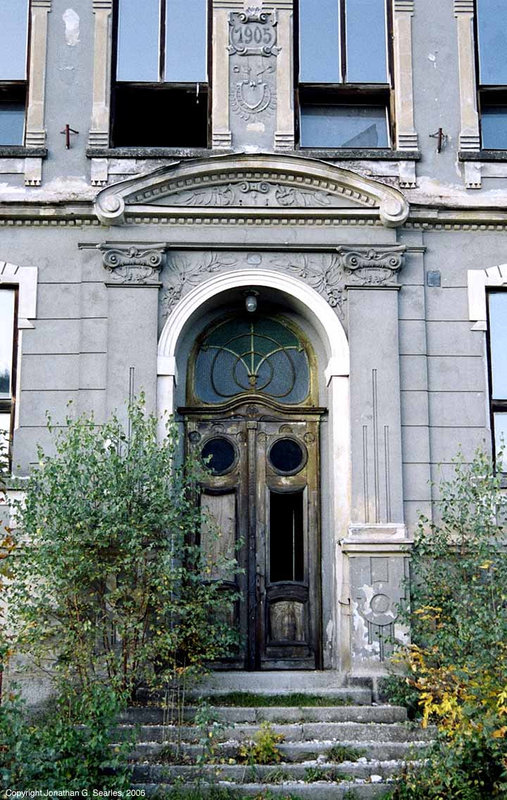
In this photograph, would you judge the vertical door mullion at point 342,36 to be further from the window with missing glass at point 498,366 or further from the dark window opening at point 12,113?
the dark window opening at point 12,113

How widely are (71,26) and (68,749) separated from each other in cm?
770

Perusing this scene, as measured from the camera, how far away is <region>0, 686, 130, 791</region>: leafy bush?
24.5 ft

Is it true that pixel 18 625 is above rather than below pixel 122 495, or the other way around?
below

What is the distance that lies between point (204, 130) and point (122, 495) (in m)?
4.60

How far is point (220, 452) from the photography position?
441 inches

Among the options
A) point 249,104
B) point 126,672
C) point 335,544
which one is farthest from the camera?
point 249,104

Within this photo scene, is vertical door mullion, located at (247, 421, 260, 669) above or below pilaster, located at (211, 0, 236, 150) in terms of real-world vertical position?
below

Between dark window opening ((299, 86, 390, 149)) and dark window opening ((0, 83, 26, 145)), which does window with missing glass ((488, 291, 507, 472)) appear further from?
dark window opening ((0, 83, 26, 145))

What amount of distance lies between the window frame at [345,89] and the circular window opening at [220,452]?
11.1 feet

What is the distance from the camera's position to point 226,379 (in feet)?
37.3

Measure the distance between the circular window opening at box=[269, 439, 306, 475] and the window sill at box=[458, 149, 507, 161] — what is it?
361 cm

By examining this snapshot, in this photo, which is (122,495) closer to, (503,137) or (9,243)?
(9,243)

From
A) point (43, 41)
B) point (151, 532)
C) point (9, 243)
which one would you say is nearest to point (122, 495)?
point (151, 532)

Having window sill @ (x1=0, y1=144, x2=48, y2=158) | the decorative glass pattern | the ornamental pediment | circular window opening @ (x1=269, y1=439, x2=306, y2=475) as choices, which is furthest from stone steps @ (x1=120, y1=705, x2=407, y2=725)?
window sill @ (x1=0, y1=144, x2=48, y2=158)
